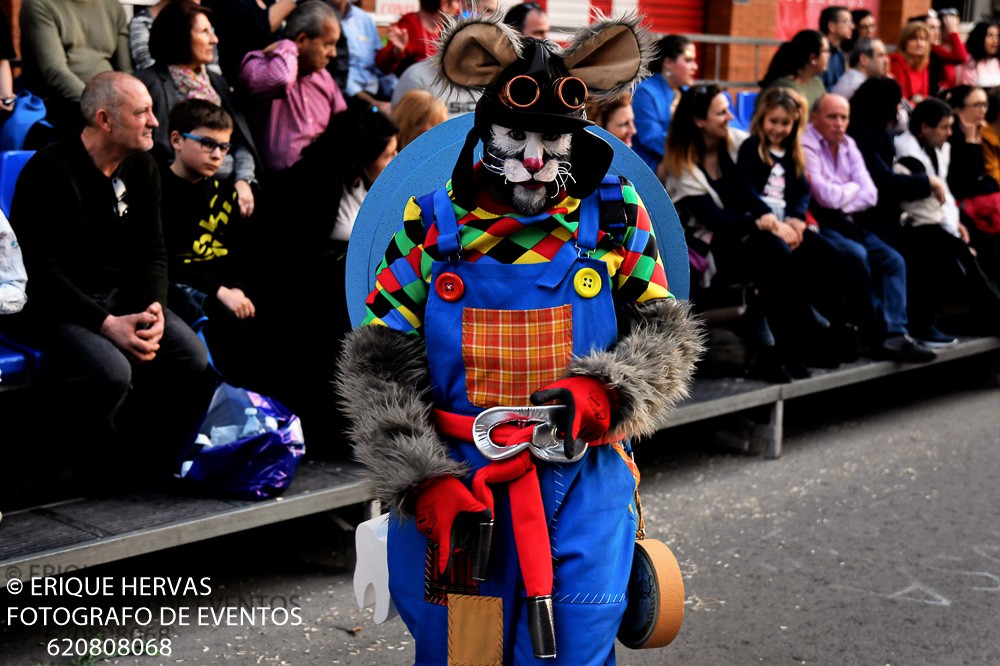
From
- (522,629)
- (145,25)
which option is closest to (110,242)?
(145,25)

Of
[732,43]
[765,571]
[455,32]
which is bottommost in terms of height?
[765,571]

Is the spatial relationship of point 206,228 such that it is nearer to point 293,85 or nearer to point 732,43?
point 293,85

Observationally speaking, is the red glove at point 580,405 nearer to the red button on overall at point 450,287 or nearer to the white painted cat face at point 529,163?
the red button on overall at point 450,287

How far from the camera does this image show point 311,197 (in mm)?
5359

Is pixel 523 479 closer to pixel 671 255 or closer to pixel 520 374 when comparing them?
pixel 520 374

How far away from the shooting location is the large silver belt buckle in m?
2.72

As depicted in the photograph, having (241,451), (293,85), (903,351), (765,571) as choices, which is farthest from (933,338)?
(241,451)

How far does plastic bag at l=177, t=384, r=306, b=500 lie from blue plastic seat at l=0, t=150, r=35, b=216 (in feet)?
3.45

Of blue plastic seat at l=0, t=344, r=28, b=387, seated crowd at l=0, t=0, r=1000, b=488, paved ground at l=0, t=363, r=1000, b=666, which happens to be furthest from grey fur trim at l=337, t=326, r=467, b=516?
blue plastic seat at l=0, t=344, r=28, b=387

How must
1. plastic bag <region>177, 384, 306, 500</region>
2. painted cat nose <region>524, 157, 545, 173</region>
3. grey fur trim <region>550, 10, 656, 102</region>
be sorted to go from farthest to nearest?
plastic bag <region>177, 384, 306, 500</region> → grey fur trim <region>550, 10, 656, 102</region> → painted cat nose <region>524, 157, 545, 173</region>

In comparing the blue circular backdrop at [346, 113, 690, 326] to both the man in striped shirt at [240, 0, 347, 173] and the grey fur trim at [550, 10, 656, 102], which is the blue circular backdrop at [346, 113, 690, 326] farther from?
the man in striped shirt at [240, 0, 347, 173]

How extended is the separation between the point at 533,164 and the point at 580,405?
0.56 metres

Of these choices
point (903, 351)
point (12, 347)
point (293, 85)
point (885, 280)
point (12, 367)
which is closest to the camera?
point (12, 367)

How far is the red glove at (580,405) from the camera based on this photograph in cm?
266
